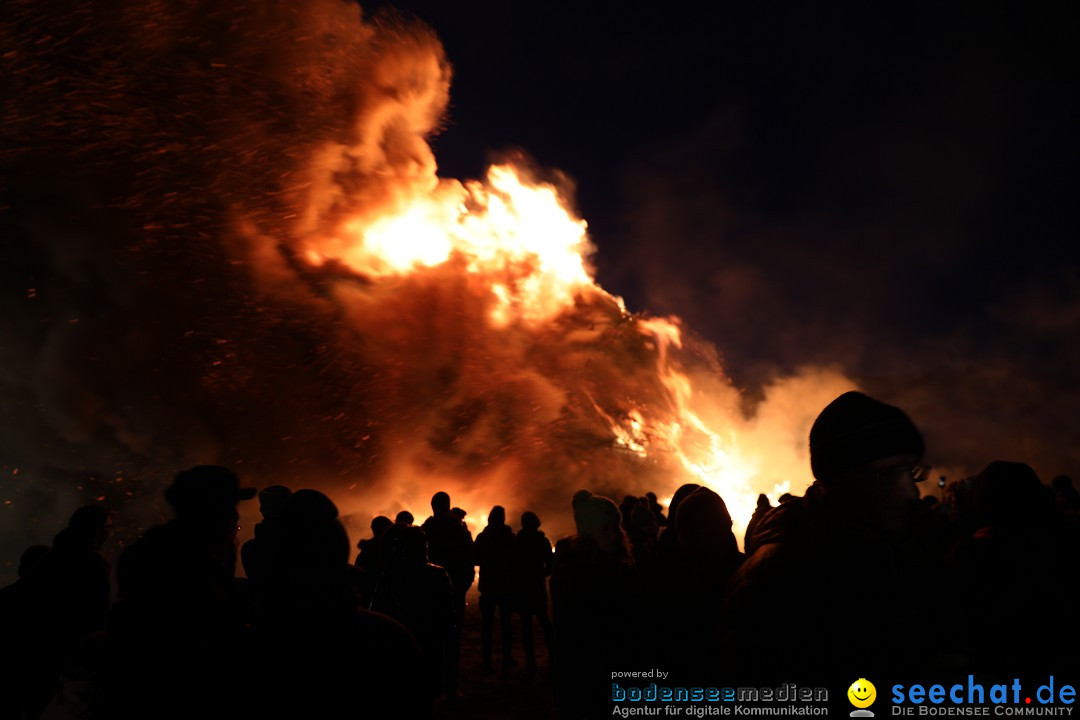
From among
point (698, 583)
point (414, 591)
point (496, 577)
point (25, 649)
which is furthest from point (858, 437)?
point (496, 577)

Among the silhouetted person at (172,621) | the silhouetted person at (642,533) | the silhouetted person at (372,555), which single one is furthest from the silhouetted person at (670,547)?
the silhouetted person at (372,555)

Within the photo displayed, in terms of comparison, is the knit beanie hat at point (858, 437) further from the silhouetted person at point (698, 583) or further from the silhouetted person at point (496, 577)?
the silhouetted person at point (496, 577)

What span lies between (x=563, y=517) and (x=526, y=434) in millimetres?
5839

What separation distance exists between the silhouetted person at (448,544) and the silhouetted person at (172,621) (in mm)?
4682

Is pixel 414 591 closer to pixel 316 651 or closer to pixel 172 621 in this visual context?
pixel 172 621

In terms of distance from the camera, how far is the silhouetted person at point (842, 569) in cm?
176

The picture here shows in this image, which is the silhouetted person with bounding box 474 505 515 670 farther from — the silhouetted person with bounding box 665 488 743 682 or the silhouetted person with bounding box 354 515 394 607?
the silhouetted person with bounding box 665 488 743 682

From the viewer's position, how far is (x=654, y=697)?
10.6 ft

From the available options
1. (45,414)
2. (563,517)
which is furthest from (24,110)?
(563,517)

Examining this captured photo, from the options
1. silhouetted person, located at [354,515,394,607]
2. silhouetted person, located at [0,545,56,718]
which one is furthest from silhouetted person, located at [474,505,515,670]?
silhouetted person, located at [0,545,56,718]

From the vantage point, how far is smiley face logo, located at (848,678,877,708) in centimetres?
170

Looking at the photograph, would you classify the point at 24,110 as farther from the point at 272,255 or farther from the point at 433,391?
the point at 433,391

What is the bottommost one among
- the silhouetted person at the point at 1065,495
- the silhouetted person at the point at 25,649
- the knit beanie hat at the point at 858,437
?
the silhouetted person at the point at 25,649

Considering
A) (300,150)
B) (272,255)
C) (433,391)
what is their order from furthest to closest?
(433,391), (272,255), (300,150)
